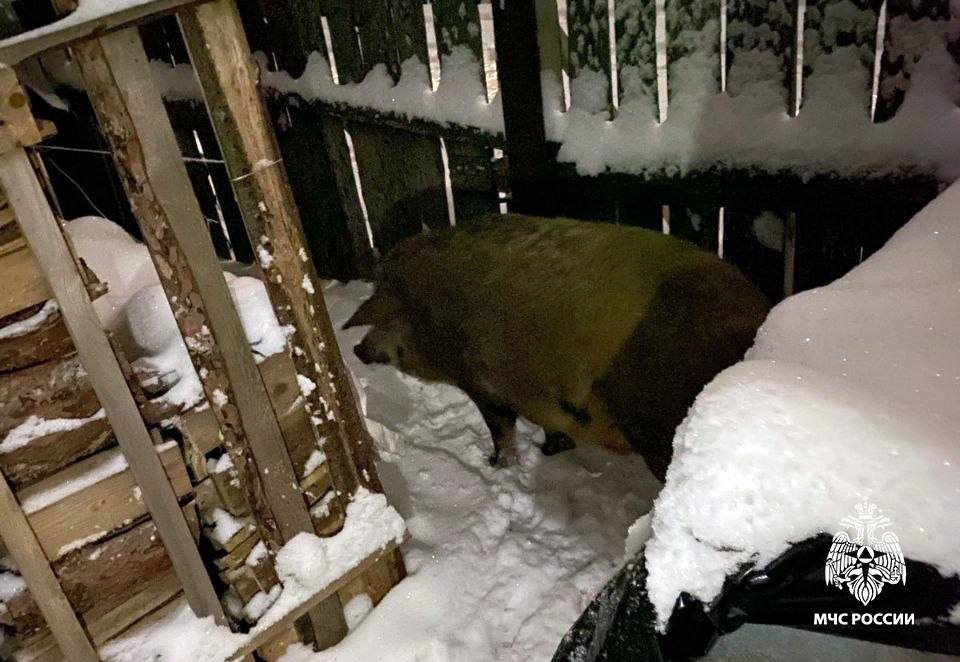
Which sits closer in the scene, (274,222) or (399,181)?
(274,222)

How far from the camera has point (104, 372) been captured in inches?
74.2

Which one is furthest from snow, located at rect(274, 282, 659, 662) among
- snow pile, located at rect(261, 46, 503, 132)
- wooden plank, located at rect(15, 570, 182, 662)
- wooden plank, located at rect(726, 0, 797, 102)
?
wooden plank, located at rect(726, 0, 797, 102)

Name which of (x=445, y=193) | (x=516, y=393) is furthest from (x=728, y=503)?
(x=445, y=193)

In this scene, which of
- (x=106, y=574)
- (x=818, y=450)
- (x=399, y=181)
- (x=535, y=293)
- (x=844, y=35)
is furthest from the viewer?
(x=399, y=181)

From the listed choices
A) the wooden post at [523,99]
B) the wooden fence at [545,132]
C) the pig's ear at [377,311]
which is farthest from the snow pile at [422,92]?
the pig's ear at [377,311]

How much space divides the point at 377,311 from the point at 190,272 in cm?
174

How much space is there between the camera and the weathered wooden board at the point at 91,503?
1940 mm

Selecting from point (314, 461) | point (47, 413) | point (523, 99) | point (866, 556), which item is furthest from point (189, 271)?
point (523, 99)

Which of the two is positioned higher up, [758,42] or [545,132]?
[758,42]

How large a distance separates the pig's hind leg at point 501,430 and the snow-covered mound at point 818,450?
189cm

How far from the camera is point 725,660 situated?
1506 millimetres

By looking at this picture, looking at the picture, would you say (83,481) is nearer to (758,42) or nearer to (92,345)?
(92,345)

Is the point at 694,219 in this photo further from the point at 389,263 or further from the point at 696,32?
the point at 389,263

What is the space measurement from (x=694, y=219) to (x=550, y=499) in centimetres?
151
